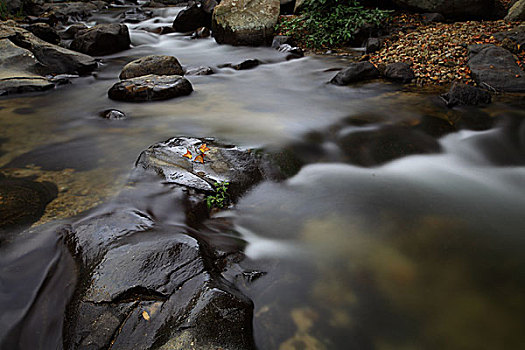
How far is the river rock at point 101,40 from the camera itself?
10.5 m

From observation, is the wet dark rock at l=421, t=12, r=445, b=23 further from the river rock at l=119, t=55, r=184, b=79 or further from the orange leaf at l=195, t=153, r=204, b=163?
the orange leaf at l=195, t=153, r=204, b=163

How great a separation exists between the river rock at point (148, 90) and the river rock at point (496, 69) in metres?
5.72

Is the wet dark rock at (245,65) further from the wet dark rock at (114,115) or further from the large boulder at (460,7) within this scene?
the large boulder at (460,7)

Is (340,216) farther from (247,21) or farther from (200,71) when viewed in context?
(247,21)

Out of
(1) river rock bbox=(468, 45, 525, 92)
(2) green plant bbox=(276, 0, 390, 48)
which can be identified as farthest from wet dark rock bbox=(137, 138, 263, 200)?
(2) green plant bbox=(276, 0, 390, 48)

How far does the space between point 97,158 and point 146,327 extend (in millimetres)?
2811

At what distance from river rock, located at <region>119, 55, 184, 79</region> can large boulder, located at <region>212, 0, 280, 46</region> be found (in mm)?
4187

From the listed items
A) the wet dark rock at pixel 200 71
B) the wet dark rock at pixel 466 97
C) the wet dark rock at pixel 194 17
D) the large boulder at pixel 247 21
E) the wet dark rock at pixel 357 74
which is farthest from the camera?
the wet dark rock at pixel 194 17

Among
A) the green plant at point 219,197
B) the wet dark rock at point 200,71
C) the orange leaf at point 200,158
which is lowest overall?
the wet dark rock at point 200,71

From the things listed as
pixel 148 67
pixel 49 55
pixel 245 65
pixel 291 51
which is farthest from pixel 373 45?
pixel 49 55

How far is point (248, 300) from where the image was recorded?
2189mm

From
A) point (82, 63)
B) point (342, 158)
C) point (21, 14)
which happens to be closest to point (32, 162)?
point (342, 158)

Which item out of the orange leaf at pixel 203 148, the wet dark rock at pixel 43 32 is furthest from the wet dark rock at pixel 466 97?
the wet dark rock at pixel 43 32

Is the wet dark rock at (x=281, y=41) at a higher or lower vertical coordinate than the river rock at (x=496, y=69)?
lower
